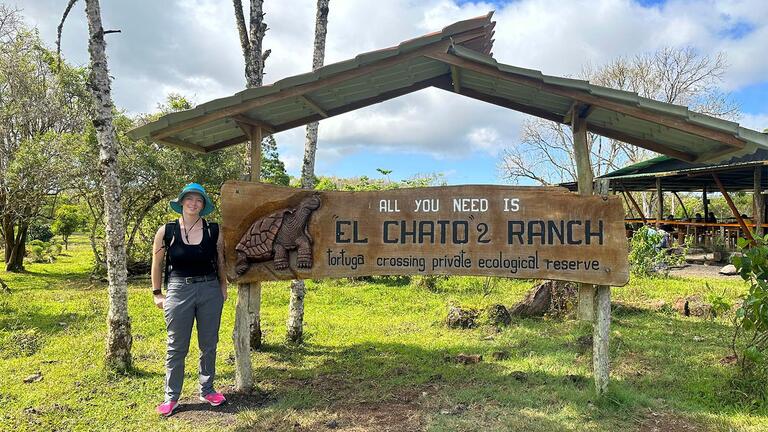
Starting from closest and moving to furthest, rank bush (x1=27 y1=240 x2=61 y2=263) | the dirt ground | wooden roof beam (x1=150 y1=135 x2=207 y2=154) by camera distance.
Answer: wooden roof beam (x1=150 y1=135 x2=207 y2=154)
the dirt ground
bush (x1=27 y1=240 x2=61 y2=263)

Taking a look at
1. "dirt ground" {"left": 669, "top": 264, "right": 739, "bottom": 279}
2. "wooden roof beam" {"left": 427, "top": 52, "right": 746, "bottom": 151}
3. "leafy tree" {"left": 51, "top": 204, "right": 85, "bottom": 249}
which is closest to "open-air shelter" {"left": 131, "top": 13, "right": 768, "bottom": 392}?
"wooden roof beam" {"left": 427, "top": 52, "right": 746, "bottom": 151}

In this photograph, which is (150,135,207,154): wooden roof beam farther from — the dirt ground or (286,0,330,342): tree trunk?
the dirt ground

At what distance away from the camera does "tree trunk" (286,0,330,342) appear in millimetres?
6562

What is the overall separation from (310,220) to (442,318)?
12.9ft

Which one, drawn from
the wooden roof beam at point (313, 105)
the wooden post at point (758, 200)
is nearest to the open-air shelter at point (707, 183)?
the wooden post at point (758, 200)

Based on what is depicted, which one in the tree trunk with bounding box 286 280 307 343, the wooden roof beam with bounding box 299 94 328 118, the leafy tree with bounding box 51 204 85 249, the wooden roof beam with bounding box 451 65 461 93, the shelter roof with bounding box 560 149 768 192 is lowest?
the tree trunk with bounding box 286 280 307 343

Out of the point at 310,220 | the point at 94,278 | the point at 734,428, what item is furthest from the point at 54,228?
the point at 734,428

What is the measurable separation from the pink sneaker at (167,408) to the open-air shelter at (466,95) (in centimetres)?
65

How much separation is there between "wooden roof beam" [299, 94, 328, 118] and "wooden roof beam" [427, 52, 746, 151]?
1352 mm

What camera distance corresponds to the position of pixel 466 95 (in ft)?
17.0

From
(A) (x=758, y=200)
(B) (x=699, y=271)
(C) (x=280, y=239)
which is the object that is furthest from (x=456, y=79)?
(A) (x=758, y=200)

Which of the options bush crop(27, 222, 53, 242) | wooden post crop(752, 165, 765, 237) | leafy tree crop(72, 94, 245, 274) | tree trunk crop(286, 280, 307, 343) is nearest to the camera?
tree trunk crop(286, 280, 307, 343)

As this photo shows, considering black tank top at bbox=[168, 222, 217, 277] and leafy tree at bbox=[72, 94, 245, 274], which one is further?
leafy tree at bbox=[72, 94, 245, 274]

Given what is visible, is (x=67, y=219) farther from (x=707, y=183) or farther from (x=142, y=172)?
(x=707, y=183)
